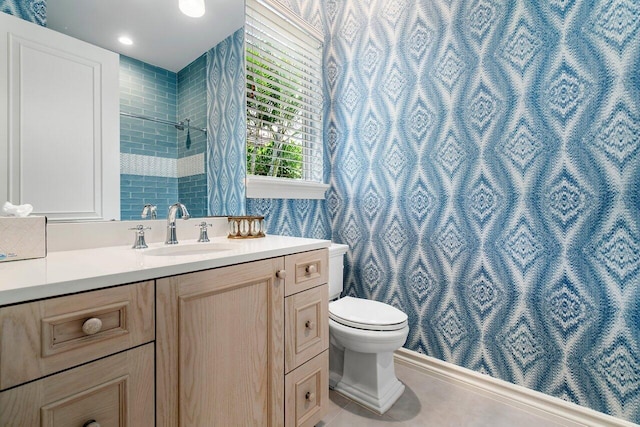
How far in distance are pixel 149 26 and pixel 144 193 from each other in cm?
75

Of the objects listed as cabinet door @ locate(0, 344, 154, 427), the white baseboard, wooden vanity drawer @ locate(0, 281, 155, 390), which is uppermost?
wooden vanity drawer @ locate(0, 281, 155, 390)

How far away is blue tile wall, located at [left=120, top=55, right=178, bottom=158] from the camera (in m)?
1.25

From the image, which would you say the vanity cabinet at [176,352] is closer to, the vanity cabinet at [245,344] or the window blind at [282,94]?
the vanity cabinet at [245,344]

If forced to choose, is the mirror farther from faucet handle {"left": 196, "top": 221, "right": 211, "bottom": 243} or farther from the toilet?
the toilet

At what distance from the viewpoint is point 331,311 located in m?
1.61

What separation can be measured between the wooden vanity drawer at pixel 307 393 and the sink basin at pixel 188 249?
604mm

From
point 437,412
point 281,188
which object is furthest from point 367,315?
point 281,188

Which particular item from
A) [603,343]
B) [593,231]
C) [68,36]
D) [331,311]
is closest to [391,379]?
[331,311]

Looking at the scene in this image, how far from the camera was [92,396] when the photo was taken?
2.27ft

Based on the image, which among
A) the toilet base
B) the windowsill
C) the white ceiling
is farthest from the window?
the toilet base

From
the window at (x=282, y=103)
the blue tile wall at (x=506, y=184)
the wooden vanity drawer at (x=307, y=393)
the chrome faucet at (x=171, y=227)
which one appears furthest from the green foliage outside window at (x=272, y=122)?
the wooden vanity drawer at (x=307, y=393)

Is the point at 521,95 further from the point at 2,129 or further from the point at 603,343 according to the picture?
the point at 2,129

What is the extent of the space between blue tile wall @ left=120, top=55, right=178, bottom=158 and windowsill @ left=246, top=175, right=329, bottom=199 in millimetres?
456

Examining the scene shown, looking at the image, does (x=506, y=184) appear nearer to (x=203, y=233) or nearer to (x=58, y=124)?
(x=203, y=233)
